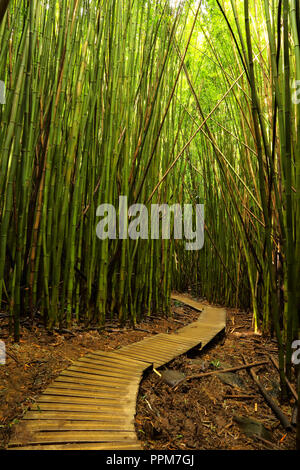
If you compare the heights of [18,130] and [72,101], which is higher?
[72,101]

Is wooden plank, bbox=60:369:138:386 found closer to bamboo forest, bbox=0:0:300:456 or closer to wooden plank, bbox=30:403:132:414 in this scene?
bamboo forest, bbox=0:0:300:456

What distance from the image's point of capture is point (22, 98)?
1133 millimetres

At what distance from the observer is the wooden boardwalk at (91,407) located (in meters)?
0.68

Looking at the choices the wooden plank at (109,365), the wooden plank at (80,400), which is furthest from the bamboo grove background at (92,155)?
the wooden plank at (80,400)

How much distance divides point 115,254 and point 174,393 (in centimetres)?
76

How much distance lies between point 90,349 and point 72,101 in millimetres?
1000

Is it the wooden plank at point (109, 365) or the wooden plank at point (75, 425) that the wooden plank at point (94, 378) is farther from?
the wooden plank at point (75, 425)

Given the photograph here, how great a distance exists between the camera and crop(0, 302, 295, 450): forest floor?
82cm

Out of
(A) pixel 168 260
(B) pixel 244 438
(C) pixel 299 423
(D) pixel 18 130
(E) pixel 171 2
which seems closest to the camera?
(C) pixel 299 423

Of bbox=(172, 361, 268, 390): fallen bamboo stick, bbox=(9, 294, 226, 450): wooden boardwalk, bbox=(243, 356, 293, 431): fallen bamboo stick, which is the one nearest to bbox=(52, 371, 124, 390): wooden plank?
bbox=(9, 294, 226, 450): wooden boardwalk

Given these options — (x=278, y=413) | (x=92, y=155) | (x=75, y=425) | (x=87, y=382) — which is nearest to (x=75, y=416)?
(x=75, y=425)

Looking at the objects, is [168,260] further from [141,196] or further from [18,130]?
[18,130]

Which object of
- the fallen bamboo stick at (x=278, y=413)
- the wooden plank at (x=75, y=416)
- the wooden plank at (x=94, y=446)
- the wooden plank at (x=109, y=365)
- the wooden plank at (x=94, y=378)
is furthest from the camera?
the wooden plank at (x=109, y=365)
